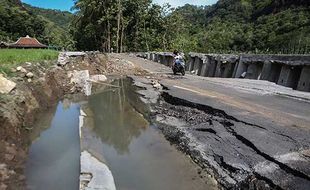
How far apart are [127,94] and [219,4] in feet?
227

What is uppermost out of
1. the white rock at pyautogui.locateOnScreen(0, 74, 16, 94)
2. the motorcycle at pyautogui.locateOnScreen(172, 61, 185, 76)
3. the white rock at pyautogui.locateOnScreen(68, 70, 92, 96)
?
the white rock at pyautogui.locateOnScreen(0, 74, 16, 94)

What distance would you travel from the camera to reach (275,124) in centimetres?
737

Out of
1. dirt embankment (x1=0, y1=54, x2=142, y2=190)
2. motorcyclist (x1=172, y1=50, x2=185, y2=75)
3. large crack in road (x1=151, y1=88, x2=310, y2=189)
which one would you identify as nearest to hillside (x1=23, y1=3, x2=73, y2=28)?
motorcyclist (x1=172, y1=50, x2=185, y2=75)

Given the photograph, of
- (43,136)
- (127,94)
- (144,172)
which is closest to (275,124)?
(144,172)

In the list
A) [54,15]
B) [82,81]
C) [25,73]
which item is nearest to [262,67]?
[82,81]

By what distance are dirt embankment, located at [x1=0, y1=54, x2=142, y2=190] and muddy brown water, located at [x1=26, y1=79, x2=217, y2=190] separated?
0.29 m

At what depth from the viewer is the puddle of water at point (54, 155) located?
600 centimetres

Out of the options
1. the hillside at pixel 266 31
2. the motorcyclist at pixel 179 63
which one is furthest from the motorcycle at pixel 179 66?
the hillside at pixel 266 31

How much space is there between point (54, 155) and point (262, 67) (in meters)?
11.8

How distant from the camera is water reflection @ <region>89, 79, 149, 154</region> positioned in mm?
9016

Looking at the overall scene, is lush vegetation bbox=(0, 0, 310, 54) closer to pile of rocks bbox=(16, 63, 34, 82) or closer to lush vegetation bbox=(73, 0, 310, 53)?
lush vegetation bbox=(73, 0, 310, 53)

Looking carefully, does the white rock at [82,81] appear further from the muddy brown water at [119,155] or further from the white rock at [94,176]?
the white rock at [94,176]

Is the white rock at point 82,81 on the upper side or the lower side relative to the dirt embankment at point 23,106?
lower

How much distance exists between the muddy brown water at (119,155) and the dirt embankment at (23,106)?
0.95 feet
